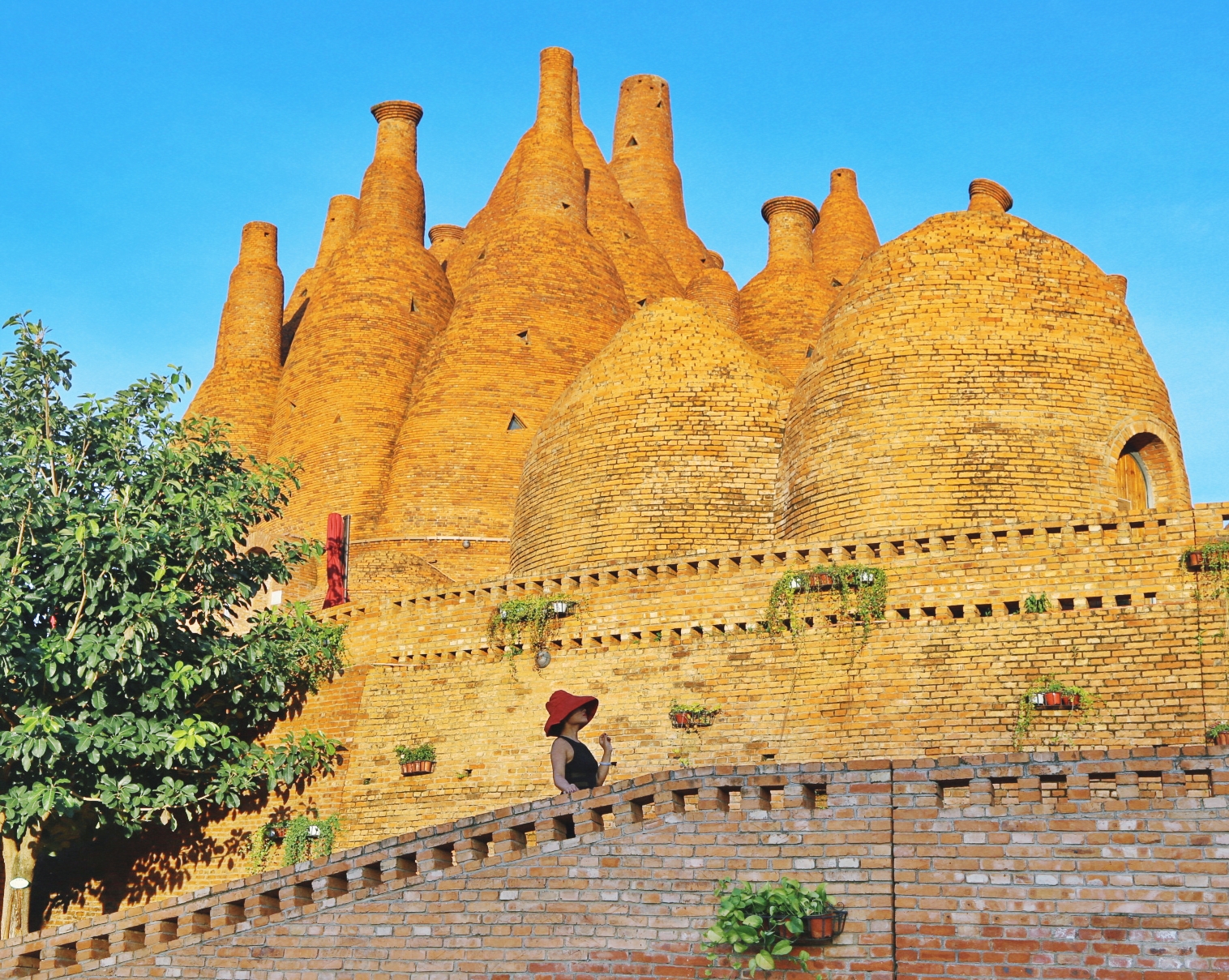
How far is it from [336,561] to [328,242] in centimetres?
1593

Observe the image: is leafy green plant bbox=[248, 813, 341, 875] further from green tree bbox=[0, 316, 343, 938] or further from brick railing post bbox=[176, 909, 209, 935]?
brick railing post bbox=[176, 909, 209, 935]

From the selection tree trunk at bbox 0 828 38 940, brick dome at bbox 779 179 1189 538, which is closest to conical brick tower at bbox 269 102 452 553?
tree trunk at bbox 0 828 38 940

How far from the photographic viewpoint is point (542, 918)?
10.6m

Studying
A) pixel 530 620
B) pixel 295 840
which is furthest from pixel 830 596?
pixel 295 840

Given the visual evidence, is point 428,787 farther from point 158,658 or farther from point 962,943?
point 962,943

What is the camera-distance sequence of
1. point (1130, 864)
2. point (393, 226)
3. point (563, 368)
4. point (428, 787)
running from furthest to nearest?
point (393, 226) → point (563, 368) → point (428, 787) → point (1130, 864)

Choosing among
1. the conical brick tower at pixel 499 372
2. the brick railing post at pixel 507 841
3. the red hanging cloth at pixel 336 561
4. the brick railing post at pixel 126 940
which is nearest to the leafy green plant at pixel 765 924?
the brick railing post at pixel 507 841

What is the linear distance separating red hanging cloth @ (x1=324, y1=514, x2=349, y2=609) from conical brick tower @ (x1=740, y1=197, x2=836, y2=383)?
27.6 feet

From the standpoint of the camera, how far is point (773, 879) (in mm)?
10125

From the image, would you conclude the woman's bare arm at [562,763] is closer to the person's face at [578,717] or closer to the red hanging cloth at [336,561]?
the person's face at [578,717]

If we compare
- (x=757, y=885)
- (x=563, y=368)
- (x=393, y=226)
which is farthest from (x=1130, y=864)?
(x=393, y=226)

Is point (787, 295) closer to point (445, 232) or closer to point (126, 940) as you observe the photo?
point (445, 232)

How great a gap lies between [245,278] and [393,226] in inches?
208

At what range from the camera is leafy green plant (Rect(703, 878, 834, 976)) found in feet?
31.7
